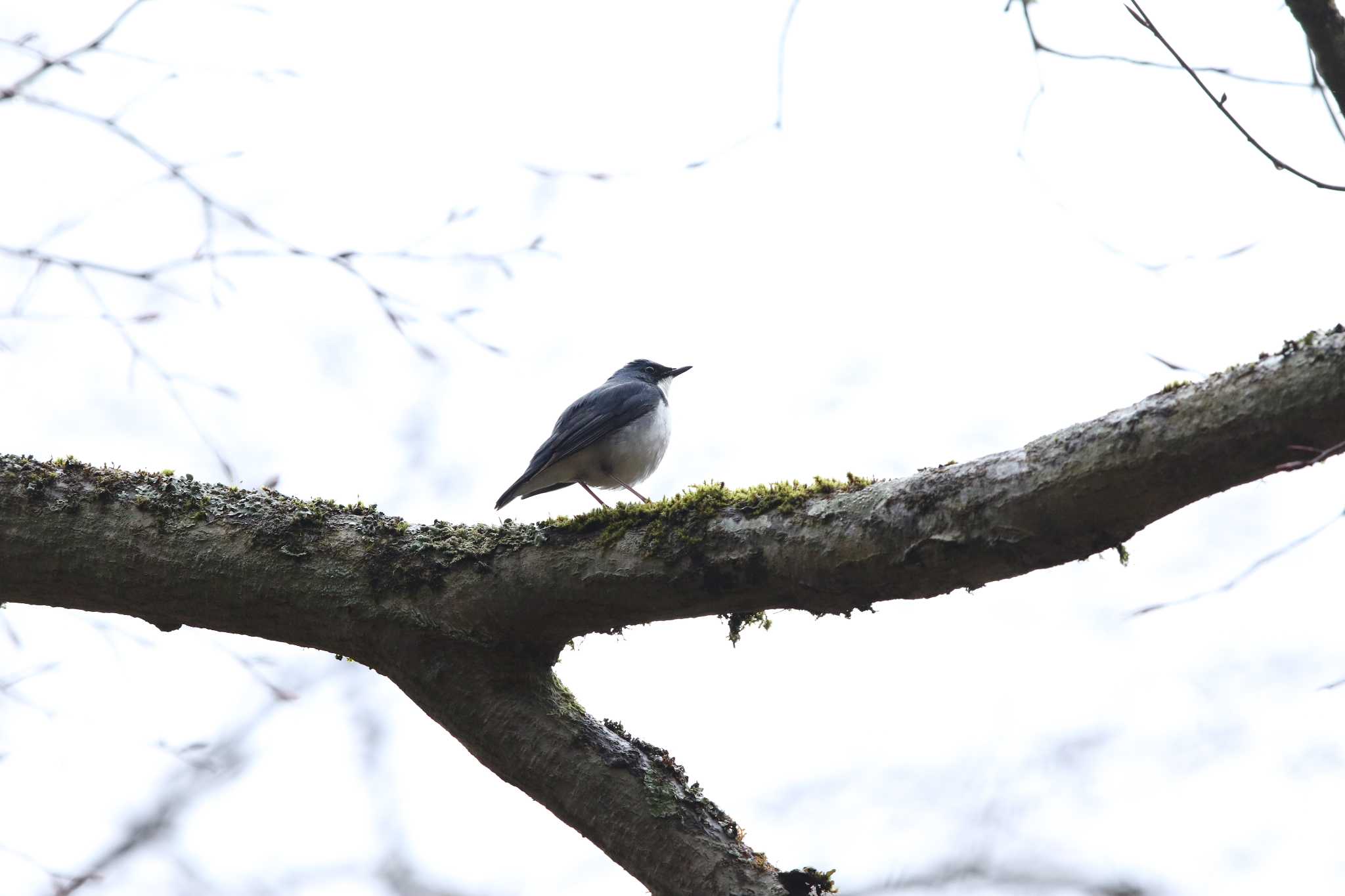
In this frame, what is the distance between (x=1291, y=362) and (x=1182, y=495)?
32 cm

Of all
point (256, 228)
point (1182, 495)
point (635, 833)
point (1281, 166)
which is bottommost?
point (635, 833)

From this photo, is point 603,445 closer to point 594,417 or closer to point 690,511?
point 594,417

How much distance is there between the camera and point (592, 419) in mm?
5801

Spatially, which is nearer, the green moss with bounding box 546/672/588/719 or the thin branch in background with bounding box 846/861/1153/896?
the green moss with bounding box 546/672/588/719

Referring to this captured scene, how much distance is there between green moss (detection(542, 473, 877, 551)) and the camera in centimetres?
259

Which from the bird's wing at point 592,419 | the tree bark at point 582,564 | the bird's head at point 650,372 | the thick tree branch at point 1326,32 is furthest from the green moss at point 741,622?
the bird's head at point 650,372

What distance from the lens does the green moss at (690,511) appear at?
2594mm

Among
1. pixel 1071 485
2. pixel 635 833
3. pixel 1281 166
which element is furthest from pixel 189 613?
pixel 1281 166

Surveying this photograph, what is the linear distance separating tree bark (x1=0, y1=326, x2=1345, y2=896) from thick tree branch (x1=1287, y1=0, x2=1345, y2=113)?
71 cm

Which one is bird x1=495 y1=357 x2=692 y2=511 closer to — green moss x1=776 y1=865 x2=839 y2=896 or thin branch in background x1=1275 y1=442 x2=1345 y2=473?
green moss x1=776 y1=865 x2=839 y2=896

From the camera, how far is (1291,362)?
200 cm

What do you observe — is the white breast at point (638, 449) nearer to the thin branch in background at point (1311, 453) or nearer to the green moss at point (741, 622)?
the green moss at point (741, 622)

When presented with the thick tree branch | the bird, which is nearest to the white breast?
the bird

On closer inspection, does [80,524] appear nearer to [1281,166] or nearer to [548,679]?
[548,679]
